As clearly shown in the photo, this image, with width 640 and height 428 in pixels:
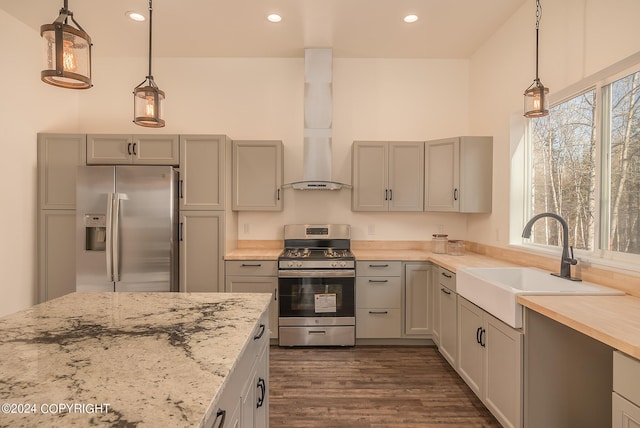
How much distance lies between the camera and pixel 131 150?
10.7 feet

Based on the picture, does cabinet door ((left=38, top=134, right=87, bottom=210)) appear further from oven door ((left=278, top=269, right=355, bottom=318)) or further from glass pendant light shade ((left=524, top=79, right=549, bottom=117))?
glass pendant light shade ((left=524, top=79, right=549, bottom=117))

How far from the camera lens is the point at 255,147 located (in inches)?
139

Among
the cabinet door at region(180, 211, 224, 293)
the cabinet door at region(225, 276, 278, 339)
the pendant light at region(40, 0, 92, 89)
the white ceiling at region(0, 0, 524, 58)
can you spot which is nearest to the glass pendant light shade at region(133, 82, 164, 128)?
the pendant light at region(40, 0, 92, 89)

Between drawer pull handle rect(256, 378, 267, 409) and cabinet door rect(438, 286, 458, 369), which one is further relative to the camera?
cabinet door rect(438, 286, 458, 369)

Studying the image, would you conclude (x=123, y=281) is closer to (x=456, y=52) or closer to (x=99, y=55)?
(x=99, y=55)

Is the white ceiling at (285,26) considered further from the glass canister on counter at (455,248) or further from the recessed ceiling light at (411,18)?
the glass canister on counter at (455,248)

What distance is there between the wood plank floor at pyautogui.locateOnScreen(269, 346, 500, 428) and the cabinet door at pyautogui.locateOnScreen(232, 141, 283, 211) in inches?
59.3

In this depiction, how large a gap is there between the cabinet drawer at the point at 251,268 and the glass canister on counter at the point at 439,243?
66.7 inches

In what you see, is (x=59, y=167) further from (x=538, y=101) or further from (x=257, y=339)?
(x=538, y=101)

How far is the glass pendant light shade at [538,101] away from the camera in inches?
77.9

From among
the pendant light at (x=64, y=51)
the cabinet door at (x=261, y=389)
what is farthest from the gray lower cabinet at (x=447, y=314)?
the pendant light at (x=64, y=51)

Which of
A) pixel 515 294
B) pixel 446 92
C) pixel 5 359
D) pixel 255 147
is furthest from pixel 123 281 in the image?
pixel 446 92

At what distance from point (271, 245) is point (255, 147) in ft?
3.72

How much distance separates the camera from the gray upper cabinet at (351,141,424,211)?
11.7 ft
